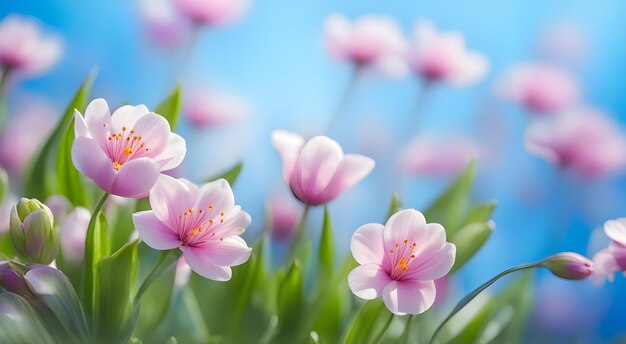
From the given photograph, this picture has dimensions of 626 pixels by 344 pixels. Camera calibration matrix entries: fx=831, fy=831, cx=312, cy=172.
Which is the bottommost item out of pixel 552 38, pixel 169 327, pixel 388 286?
pixel 169 327

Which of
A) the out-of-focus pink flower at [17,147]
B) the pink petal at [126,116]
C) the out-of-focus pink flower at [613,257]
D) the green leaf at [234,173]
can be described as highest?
the out-of-focus pink flower at [613,257]

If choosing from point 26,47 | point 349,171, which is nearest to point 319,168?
point 349,171

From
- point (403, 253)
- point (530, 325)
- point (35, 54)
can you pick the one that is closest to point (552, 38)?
point (530, 325)

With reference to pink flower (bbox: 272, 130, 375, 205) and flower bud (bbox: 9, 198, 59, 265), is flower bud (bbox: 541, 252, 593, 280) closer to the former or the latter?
Answer: pink flower (bbox: 272, 130, 375, 205)

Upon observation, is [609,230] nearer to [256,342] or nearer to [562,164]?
Answer: [256,342]

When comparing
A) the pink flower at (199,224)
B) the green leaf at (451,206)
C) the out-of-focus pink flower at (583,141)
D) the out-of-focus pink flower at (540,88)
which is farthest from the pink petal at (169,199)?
the out-of-focus pink flower at (540,88)

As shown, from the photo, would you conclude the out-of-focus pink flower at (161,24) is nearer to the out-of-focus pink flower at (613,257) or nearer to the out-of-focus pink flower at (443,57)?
the out-of-focus pink flower at (443,57)
